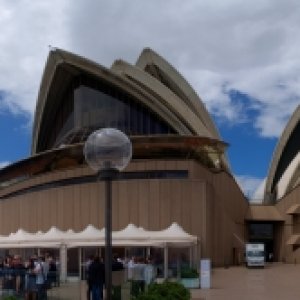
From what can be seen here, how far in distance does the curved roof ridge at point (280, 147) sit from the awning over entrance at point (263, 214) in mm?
9726

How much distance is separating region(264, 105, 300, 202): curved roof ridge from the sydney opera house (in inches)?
4.7

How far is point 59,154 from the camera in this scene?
131 ft

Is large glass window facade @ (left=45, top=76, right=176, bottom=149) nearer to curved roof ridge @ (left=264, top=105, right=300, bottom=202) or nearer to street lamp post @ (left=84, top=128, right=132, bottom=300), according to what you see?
curved roof ridge @ (left=264, top=105, right=300, bottom=202)

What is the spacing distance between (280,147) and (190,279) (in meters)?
39.6

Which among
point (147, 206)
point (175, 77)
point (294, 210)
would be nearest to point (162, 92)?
point (175, 77)

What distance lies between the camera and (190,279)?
21.6 m

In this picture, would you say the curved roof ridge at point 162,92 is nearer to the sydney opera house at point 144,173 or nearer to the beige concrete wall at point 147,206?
the sydney opera house at point 144,173

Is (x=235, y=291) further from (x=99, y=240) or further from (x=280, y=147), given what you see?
(x=280, y=147)

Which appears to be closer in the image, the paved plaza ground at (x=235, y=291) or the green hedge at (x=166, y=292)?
the green hedge at (x=166, y=292)

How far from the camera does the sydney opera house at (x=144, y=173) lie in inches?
1325

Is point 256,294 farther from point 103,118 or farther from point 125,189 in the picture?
point 103,118

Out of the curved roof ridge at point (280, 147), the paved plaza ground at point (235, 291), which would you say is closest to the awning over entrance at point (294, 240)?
the curved roof ridge at point (280, 147)

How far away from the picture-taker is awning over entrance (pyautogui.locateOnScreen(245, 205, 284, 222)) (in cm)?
4803

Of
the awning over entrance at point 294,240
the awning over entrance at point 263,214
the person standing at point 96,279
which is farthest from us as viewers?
the awning over entrance at point 263,214
